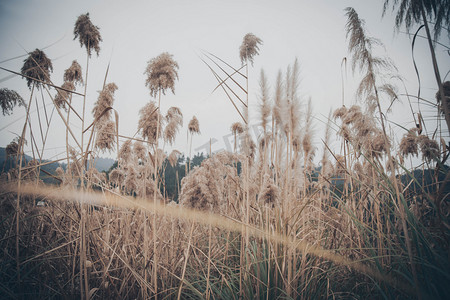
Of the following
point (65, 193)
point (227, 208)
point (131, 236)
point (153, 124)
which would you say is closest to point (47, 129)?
point (65, 193)

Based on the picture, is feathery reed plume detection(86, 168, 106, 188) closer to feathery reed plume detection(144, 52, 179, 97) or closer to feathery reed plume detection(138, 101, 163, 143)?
feathery reed plume detection(138, 101, 163, 143)

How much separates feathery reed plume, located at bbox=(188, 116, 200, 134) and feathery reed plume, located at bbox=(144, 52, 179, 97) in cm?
368

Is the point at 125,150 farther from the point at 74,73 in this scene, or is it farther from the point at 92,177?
the point at 74,73

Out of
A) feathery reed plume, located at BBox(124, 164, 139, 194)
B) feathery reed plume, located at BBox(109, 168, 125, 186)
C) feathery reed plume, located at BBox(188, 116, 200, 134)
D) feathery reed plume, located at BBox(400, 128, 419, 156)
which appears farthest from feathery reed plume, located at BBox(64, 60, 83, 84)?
feathery reed plume, located at BBox(400, 128, 419, 156)

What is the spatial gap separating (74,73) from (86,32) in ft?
2.65

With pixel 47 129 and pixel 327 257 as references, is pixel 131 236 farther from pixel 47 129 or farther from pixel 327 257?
pixel 327 257

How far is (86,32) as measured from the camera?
5.60ft

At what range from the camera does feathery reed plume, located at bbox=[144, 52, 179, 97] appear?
167 cm

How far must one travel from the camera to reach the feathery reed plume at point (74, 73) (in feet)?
7.35

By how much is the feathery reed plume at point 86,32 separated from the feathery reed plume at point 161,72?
609 millimetres

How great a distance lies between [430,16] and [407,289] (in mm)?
2039

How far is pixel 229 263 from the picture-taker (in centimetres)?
241

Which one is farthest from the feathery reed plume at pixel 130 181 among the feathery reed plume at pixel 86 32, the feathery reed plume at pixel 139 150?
the feathery reed plume at pixel 86 32

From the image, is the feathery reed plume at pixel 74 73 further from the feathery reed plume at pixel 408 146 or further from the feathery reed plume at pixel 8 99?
the feathery reed plume at pixel 408 146
